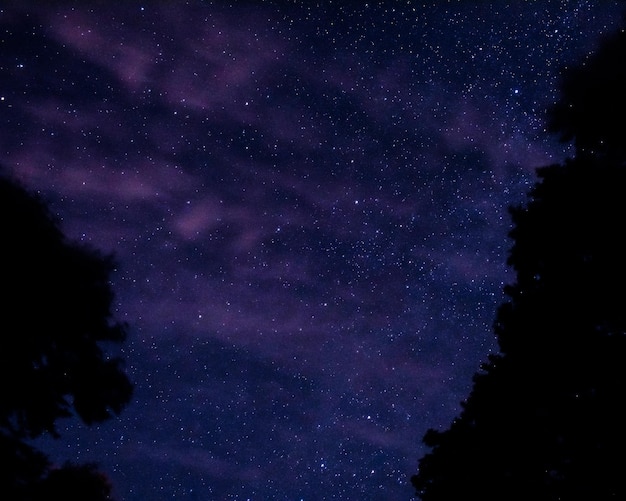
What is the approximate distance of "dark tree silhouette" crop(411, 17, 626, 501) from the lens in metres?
5.99

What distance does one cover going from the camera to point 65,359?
19.4ft

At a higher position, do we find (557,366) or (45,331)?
(557,366)

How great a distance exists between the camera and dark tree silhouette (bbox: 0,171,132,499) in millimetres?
5484

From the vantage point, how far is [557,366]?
20.8 ft

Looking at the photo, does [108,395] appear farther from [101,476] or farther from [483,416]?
[483,416]

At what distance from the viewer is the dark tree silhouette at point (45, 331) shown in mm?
5484

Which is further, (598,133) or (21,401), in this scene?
(598,133)

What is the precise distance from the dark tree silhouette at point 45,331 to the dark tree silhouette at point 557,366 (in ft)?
13.8

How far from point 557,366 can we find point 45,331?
5946 millimetres

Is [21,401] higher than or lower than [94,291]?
lower

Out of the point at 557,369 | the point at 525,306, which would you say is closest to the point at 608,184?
the point at 525,306

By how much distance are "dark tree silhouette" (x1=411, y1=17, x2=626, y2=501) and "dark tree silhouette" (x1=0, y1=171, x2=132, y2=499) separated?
4.20 meters

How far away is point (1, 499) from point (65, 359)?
1513 mm

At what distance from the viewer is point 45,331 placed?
5922 mm
